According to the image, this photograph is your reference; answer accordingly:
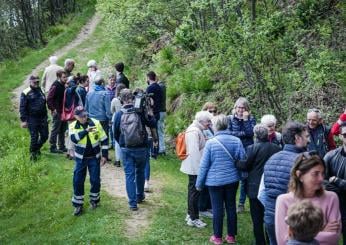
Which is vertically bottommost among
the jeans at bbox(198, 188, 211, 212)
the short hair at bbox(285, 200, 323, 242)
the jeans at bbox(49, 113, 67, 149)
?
the jeans at bbox(198, 188, 211, 212)

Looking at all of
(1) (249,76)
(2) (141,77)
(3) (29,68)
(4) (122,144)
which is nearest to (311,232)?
(4) (122,144)

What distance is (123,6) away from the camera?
17266 mm

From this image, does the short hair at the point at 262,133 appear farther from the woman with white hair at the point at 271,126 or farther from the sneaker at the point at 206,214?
the sneaker at the point at 206,214

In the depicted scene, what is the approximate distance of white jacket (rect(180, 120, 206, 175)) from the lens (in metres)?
8.69

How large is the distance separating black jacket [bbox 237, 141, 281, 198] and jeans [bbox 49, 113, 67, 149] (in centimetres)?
651

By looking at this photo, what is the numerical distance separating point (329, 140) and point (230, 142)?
1780 millimetres

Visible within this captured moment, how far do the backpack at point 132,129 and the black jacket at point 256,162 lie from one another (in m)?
2.08

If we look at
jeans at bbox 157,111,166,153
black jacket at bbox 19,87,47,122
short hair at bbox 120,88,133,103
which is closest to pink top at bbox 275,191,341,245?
short hair at bbox 120,88,133,103

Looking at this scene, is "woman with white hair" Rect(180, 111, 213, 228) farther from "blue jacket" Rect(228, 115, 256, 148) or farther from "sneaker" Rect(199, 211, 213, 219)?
"blue jacket" Rect(228, 115, 256, 148)

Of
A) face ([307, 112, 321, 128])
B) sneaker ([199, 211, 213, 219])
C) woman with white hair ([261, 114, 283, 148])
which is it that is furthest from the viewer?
sneaker ([199, 211, 213, 219])

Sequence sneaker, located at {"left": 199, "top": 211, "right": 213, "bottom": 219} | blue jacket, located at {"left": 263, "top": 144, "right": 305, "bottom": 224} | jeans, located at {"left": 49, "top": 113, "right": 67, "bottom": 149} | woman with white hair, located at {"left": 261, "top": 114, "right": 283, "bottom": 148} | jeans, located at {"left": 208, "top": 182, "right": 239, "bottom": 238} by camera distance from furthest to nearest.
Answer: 1. jeans, located at {"left": 49, "top": 113, "right": 67, "bottom": 149}
2. sneaker, located at {"left": 199, "top": 211, "right": 213, "bottom": 219}
3. woman with white hair, located at {"left": 261, "top": 114, "right": 283, "bottom": 148}
4. jeans, located at {"left": 208, "top": 182, "right": 239, "bottom": 238}
5. blue jacket, located at {"left": 263, "top": 144, "right": 305, "bottom": 224}

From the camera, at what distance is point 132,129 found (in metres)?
9.29

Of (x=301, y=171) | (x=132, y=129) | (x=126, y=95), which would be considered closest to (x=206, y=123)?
(x=132, y=129)

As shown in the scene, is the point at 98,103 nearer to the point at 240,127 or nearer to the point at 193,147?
the point at 240,127
